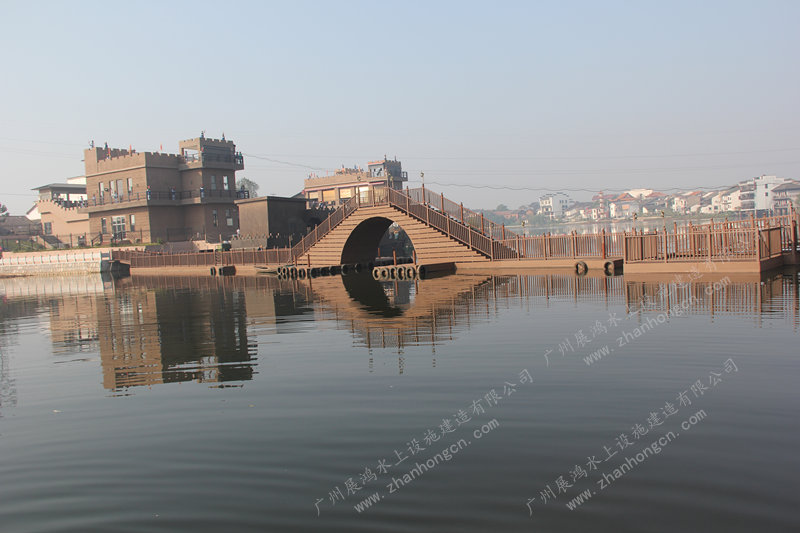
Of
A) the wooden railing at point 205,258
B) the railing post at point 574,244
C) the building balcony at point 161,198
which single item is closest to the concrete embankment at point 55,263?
the wooden railing at point 205,258

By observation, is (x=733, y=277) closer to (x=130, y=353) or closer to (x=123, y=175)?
(x=130, y=353)

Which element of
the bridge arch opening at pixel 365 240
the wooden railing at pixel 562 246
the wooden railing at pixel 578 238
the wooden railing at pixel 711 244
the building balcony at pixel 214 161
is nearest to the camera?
the wooden railing at pixel 711 244

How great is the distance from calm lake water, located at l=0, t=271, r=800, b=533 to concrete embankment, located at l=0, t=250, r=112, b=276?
2072 inches

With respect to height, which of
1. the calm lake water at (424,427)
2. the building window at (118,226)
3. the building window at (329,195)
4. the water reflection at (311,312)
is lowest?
the calm lake water at (424,427)

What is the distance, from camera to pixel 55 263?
2689 inches

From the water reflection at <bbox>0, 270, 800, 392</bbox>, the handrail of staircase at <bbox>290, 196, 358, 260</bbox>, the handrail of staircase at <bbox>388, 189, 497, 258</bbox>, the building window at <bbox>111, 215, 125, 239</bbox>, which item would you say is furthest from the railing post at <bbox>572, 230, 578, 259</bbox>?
the building window at <bbox>111, 215, 125, 239</bbox>

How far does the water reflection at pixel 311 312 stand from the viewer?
556 inches

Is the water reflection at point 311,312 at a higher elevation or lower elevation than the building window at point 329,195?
lower

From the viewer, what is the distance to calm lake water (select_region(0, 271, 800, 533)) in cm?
586

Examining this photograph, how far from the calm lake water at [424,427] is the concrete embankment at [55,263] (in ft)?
173

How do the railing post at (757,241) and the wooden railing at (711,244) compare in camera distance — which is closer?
the railing post at (757,241)

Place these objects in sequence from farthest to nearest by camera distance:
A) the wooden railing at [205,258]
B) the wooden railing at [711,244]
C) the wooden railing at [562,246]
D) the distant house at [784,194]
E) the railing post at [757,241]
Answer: the distant house at [784,194] → the wooden railing at [205,258] → the wooden railing at [562,246] → the wooden railing at [711,244] → the railing post at [757,241]

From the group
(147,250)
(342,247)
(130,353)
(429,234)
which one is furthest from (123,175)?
(130,353)

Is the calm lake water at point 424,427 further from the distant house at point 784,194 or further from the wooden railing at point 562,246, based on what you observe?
the distant house at point 784,194
